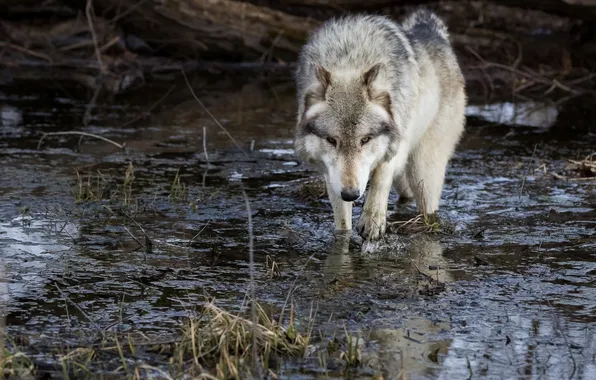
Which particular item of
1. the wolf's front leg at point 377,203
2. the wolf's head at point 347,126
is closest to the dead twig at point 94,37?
the wolf's front leg at point 377,203

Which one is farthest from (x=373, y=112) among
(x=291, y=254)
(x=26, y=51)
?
(x=26, y=51)

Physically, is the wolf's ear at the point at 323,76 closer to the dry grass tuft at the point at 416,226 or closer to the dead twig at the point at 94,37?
the dry grass tuft at the point at 416,226

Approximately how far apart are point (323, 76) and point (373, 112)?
0.37 metres

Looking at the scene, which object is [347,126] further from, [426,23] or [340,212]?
[426,23]

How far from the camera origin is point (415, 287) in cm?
518

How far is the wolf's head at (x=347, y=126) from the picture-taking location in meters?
5.57

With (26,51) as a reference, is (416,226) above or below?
below

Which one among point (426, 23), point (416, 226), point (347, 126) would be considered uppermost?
point (426, 23)

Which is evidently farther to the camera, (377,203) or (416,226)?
(416,226)

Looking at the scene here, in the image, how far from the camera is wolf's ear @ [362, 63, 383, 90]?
223 inches

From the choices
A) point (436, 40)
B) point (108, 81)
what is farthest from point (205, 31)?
point (436, 40)

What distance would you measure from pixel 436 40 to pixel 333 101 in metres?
2.04

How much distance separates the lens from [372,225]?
6203mm

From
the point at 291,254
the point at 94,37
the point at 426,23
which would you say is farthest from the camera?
the point at 94,37
